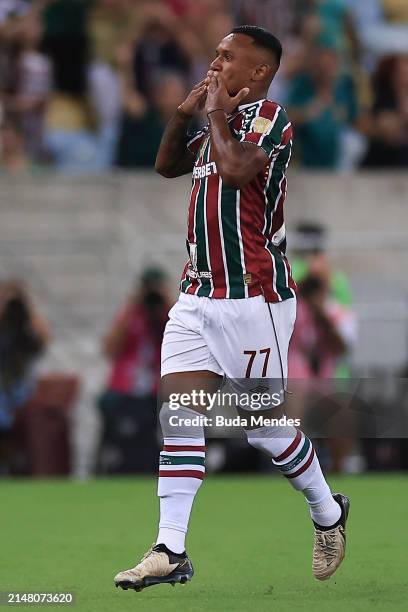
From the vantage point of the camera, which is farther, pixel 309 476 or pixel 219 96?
pixel 309 476

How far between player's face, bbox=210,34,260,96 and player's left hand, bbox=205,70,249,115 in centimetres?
3

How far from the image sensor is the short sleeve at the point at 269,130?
6871mm

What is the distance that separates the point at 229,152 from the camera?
6703 millimetres

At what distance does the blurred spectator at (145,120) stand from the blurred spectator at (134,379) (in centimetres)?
235

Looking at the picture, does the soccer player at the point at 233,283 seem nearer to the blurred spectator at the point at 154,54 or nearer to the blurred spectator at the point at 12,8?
the blurred spectator at the point at 154,54

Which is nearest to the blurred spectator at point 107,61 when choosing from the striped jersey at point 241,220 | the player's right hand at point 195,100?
the player's right hand at point 195,100

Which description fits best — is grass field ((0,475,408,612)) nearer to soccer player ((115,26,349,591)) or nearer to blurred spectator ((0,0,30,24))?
soccer player ((115,26,349,591))

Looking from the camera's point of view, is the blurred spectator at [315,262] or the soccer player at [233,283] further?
the blurred spectator at [315,262]

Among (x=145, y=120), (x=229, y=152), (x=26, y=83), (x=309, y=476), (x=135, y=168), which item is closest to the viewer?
(x=229, y=152)

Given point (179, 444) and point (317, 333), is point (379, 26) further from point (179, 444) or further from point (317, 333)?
point (179, 444)

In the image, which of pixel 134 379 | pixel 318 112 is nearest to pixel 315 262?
pixel 134 379

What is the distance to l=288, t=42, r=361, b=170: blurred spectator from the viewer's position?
1641cm

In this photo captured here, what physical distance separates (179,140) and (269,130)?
56 centimetres

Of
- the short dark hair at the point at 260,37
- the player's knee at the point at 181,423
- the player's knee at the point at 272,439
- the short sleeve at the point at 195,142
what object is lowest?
the player's knee at the point at 272,439
